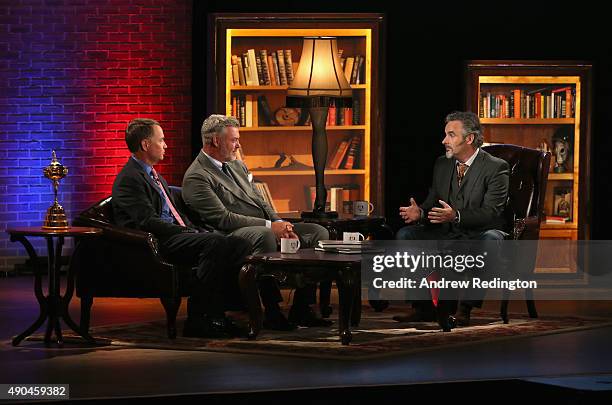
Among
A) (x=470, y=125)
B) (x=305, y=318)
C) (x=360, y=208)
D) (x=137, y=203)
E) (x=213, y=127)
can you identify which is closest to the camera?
(x=137, y=203)

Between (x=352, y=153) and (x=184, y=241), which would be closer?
(x=184, y=241)

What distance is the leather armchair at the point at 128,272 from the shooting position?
681cm

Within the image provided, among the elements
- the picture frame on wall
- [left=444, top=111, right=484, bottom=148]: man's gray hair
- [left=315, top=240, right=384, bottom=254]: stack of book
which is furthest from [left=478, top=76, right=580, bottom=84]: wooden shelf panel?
[left=315, top=240, right=384, bottom=254]: stack of book

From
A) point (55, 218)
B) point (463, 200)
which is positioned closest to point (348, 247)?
point (463, 200)

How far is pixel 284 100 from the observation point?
9703 millimetres

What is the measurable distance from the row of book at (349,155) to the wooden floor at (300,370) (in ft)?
9.78

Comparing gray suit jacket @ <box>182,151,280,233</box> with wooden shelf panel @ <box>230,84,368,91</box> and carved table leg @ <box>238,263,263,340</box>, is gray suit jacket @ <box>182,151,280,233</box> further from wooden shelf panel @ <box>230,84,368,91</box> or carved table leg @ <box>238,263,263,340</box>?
wooden shelf panel @ <box>230,84,368,91</box>

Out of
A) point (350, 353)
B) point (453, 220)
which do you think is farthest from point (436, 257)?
point (350, 353)

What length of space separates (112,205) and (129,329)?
0.75m

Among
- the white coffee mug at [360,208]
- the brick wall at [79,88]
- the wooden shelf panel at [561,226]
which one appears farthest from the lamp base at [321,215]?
the brick wall at [79,88]

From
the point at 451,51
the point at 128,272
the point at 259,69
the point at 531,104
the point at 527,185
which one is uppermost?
the point at 451,51

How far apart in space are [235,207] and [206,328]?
0.94 meters

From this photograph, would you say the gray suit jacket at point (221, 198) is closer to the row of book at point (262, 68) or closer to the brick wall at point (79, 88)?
the row of book at point (262, 68)

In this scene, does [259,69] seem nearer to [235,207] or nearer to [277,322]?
[235,207]
